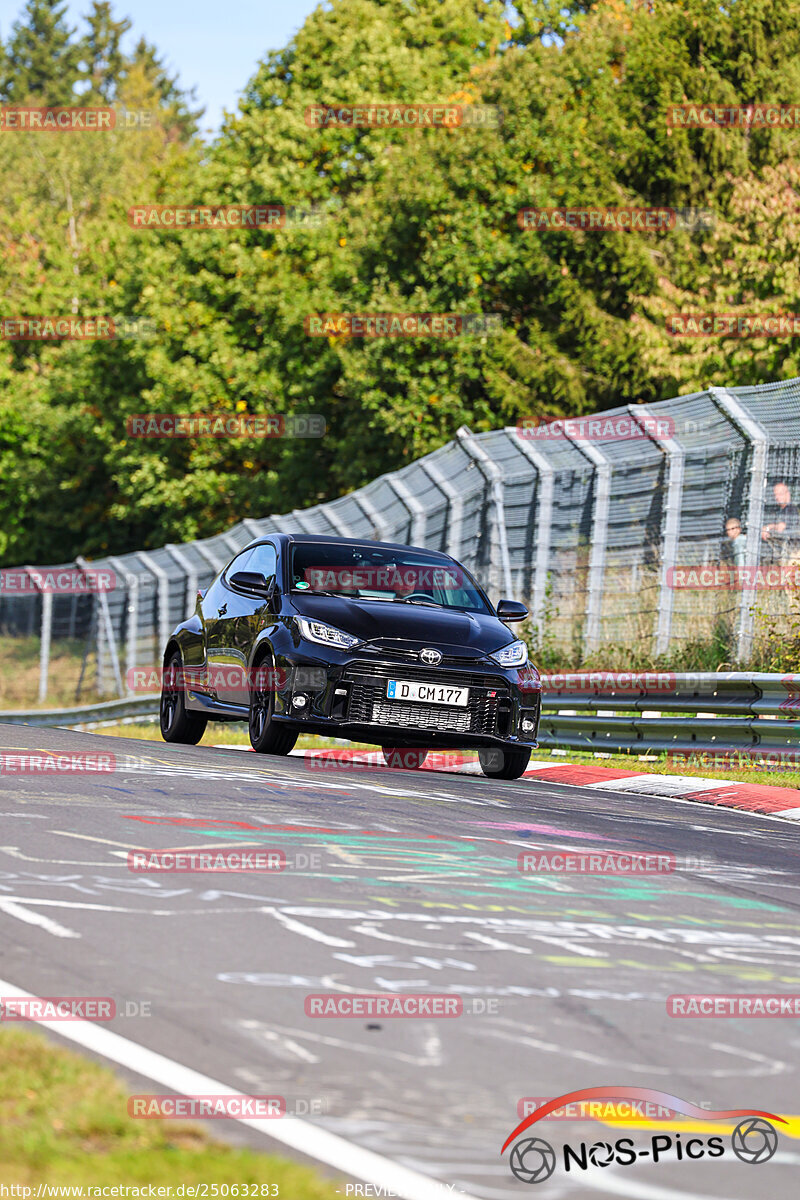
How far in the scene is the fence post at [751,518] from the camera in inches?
609

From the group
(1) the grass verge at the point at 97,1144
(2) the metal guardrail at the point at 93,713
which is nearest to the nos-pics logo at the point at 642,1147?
(1) the grass verge at the point at 97,1144

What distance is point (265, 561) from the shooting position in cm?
1349

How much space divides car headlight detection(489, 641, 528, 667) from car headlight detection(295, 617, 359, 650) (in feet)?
3.49

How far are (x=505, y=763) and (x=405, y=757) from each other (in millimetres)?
2404

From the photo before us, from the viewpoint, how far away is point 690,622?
16.4m

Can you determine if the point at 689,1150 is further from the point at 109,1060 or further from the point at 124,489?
the point at 124,489
